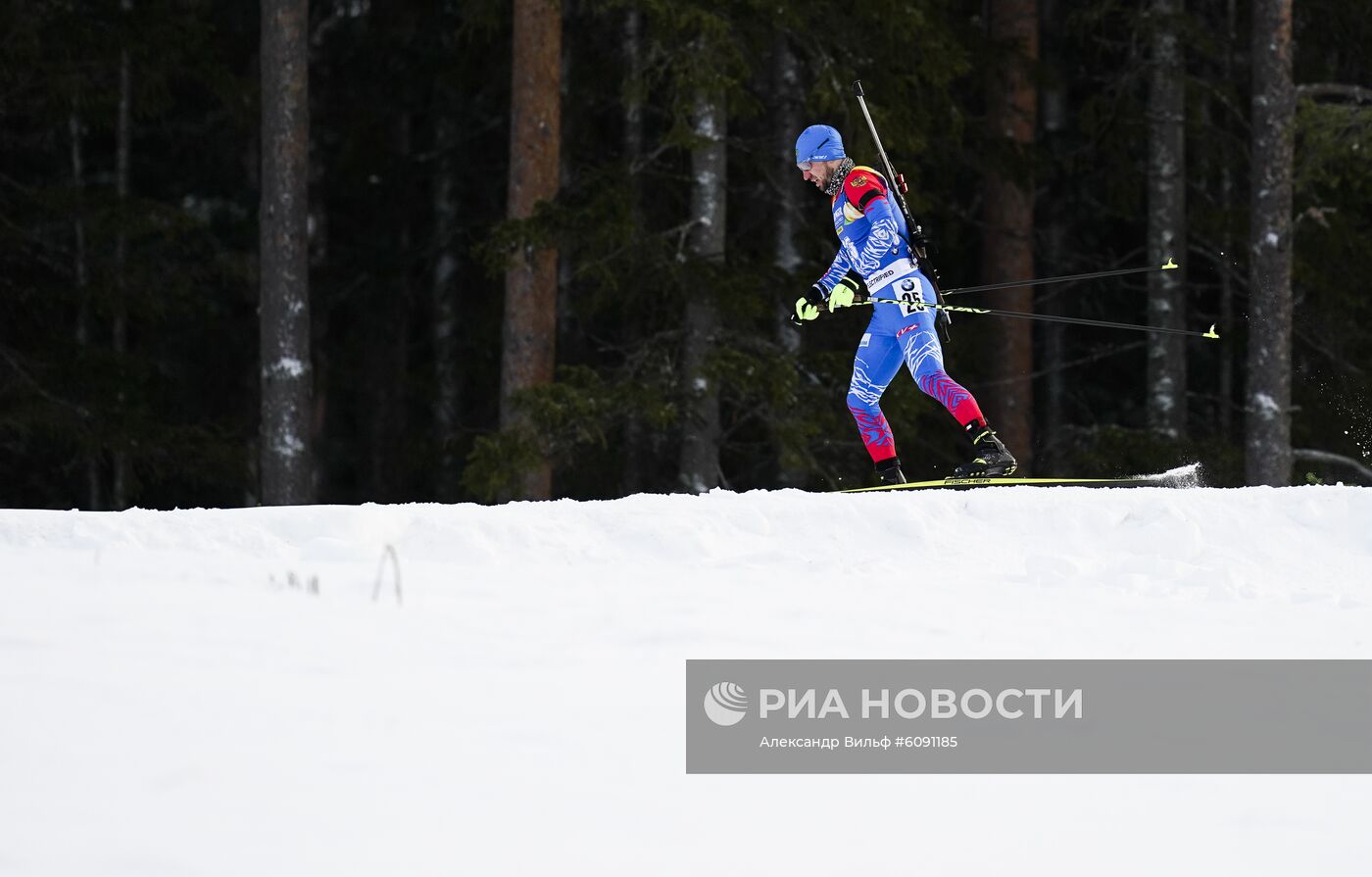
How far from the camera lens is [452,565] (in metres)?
6.51

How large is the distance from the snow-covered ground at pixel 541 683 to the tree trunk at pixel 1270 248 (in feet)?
28.9

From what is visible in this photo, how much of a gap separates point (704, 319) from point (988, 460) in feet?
20.4

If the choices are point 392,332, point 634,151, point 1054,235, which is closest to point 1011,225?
point 1054,235

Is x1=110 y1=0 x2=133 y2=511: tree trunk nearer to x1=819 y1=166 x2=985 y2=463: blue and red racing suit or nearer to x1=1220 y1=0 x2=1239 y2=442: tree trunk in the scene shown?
x1=819 y1=166 x2=985 y2=463: blue and red racing suit

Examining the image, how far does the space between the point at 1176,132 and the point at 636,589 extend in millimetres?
15367

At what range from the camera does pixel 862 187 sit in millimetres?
→ 9711

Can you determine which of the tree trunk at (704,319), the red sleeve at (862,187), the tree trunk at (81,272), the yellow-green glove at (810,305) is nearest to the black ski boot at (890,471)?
the yellow-green glove at (810,305)

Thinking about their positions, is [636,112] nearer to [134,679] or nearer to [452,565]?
[452,565]

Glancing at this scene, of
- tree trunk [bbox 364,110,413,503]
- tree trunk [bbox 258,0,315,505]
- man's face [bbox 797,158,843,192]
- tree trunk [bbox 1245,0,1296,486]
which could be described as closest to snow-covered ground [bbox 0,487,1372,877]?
man's face [bbox 797,158,843,192]

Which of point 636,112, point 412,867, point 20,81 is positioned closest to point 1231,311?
point 636,112

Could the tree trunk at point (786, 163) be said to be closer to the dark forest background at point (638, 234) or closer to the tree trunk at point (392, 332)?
the dark forest background at point (638, 234)

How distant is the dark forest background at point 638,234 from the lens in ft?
51.1

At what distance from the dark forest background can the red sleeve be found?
197 inches

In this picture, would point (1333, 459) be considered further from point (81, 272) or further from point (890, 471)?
point (81, 272)
